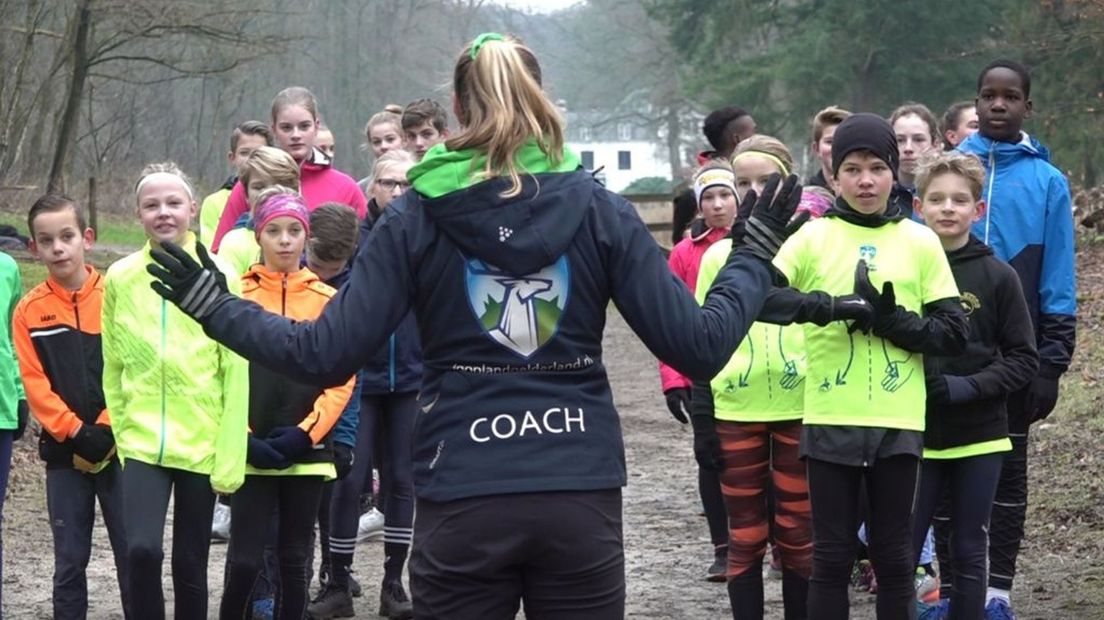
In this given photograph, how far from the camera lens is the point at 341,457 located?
6.70 m

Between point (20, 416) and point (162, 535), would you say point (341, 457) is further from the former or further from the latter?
point (20, 416)

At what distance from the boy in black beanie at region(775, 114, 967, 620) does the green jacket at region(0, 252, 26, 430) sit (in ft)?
10.2

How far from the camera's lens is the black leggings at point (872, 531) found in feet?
18.5

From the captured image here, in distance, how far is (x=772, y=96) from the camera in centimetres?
4241

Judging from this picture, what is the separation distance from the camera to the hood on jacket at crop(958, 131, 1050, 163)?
6984 millimetres

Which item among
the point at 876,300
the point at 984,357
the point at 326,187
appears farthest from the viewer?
the point at 326,187

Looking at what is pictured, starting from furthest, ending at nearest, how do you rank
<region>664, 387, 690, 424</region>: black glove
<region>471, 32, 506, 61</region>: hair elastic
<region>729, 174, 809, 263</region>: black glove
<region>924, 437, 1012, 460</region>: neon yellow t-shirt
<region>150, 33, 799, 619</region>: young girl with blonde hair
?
<region>664, 387, 690, 424</region>: black glove, <region>924, 437, 1012, 460</region>: neon yellow t-shirt, <region>729, 174, 809, 263</region>: black glove, <region>471, 32, 506, 61</region>: hair elastic, <region>150, 33, 799, 619</region>: young girl with blonde hair

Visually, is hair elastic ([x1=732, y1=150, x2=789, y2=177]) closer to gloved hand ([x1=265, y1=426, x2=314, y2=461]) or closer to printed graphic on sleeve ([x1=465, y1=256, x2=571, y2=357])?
gloved hand ([x1=265, y1=426, x2=314, y2=461])

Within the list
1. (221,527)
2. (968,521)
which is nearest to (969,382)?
(968,521)

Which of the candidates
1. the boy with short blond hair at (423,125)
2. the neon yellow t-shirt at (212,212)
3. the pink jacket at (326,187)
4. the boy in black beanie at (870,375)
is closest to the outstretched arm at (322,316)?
the boy in black beanie at (870,375)

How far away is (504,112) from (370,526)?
625 cm

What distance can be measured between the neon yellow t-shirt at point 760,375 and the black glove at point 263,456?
178 cm

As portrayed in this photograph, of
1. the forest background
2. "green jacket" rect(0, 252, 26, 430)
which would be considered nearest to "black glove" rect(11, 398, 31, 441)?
"green jacket" rect(0, 252, 26, 430)

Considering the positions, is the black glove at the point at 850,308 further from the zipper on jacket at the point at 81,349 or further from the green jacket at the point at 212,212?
the green jacket at the point at 212,212
